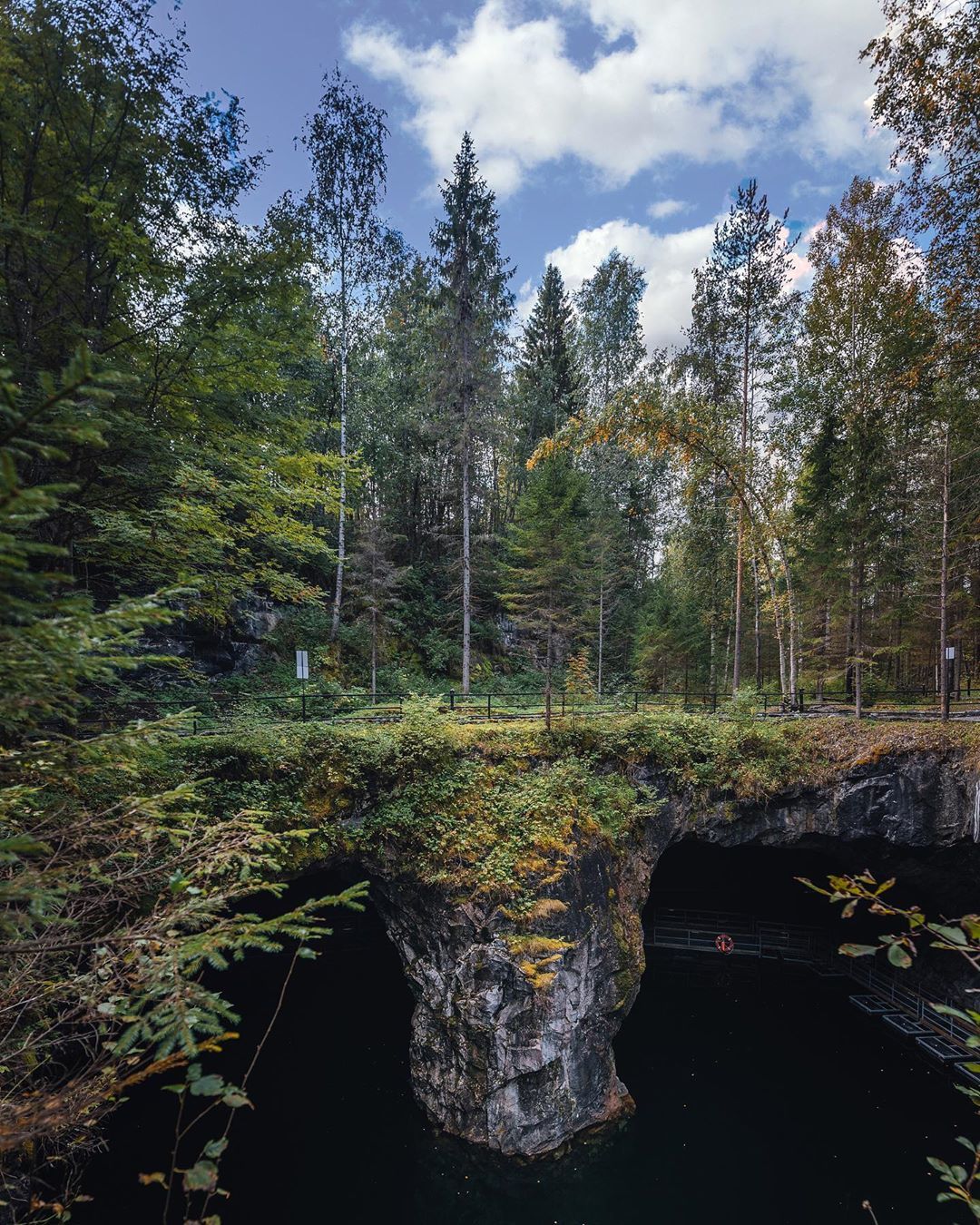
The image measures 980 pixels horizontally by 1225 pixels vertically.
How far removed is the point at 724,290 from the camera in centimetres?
1523

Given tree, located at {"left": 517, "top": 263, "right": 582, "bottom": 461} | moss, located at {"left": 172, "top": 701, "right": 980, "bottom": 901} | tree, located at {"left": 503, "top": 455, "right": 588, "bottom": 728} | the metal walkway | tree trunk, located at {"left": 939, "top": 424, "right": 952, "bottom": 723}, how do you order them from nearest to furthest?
moss, located at {"left": 172, "top": 701, "right": 980, "bottom": 901} → tree trunk, located at {"left": 939, "top": 424, "right": 952, "bottom": 723} → the metal walkway → tree, located at {"left": 503, "top": 455, "right": 588, "bottom": 728} → tree, located at {"left": 517, "top": 263, "right": 582, "bottom": 461}

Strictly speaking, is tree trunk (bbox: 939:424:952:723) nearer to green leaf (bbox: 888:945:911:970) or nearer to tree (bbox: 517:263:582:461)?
green leaf (bbox: 888:945:911:970)

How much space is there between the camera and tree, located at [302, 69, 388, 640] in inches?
717

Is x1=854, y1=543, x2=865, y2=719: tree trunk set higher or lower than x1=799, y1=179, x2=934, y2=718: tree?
Answer: lower

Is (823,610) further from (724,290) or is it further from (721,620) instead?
(724,290)

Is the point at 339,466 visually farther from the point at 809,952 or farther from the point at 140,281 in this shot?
the point at 809,952

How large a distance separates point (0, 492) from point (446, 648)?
1947 centimetres

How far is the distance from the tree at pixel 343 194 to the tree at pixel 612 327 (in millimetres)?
12306

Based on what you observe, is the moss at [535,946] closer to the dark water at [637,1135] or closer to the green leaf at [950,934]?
the dark water at [637,1135]

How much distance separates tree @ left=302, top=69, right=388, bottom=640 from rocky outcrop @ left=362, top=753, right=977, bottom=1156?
11790 millimetres

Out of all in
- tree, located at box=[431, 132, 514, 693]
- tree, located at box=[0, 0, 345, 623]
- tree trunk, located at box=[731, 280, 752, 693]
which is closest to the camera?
tree, located at box=[0, 0, 345, 623]

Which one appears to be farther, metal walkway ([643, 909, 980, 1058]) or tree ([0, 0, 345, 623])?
Result: metal walkway ([643, 909, 980, 1058])

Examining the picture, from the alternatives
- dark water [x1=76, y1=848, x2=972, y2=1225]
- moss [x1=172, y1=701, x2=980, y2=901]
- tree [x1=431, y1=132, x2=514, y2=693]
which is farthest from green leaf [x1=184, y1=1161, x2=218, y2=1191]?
tree [x1=431, y1=132, x2=514, y2=693]

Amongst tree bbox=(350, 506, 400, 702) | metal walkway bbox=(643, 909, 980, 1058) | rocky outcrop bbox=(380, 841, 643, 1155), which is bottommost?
metal walkway bbox=(643, 909, 980, 1058)
